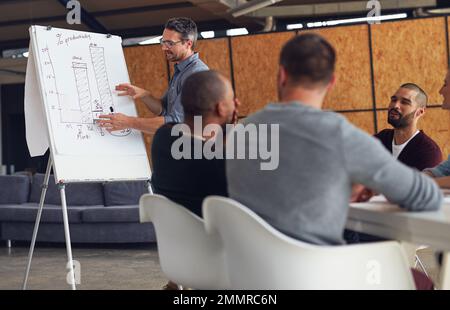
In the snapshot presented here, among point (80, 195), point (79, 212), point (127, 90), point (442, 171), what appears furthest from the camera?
point (80, 195)

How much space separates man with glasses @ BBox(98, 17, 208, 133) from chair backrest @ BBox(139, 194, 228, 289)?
1.56 m

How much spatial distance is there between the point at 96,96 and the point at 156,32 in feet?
34.7

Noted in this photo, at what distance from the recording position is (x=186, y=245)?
231 centimetres

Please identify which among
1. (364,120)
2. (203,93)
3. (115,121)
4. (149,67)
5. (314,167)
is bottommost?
(364,120)

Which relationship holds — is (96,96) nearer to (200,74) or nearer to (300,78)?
(200,74)

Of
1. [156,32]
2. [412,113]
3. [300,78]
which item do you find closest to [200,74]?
[300,78]

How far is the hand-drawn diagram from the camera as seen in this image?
396 cm

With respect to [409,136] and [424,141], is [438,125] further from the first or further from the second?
[424,141]

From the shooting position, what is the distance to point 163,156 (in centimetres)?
254

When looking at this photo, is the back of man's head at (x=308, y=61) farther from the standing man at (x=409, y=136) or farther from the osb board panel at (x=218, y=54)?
the osb board panel at (x=218, y=54)

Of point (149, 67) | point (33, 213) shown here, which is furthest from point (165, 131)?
point (149, 67)

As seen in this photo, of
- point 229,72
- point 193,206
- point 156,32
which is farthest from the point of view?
point 156,32

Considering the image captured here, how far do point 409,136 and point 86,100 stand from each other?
1956 millimetres

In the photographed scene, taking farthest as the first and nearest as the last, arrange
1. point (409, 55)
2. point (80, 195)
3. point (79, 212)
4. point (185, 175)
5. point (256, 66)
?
point (256, 66) < point (409, 55) < point (80, 195) < point (79, 212) < point (185, 175)
